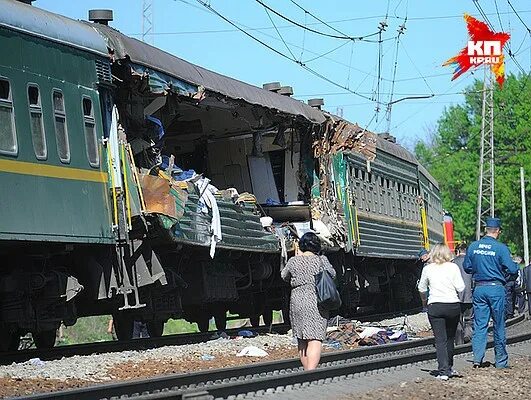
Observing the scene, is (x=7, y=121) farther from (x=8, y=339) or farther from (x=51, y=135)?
(x=8, y=339)

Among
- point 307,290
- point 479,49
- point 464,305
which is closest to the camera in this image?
point 307,290

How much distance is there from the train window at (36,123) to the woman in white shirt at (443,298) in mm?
4323

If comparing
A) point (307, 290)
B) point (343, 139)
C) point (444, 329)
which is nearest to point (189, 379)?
point (307, 290)

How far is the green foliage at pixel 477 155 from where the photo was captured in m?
78.0

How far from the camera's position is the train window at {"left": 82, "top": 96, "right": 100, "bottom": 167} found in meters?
13.6

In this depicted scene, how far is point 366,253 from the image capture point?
23.4m

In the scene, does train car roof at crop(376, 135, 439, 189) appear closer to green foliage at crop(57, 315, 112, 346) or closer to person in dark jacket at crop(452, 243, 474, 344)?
person in dark jacket at crop(452, 243, 474, 344)

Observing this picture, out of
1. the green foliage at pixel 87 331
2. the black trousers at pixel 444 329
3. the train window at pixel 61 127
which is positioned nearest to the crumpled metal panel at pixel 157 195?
the train window at pixel 61 127

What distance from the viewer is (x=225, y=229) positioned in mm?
17250

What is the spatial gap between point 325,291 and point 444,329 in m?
2.18

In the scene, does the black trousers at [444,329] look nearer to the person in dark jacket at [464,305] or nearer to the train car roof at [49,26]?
the person in dark jacket at [464,305]

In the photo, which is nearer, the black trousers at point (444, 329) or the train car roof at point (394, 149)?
the black trousers at point (444, 329)

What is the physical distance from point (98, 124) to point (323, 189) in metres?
8.23

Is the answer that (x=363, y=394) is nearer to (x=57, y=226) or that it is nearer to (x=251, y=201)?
(x=57, y=226)
